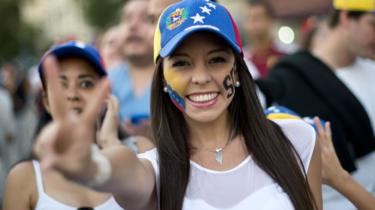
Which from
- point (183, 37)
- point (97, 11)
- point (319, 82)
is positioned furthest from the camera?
point (97, 11)

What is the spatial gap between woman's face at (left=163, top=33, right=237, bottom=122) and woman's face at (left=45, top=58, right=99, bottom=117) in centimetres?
97

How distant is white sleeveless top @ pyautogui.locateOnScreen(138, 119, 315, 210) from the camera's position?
10.3 feet

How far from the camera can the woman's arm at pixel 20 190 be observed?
151 inches

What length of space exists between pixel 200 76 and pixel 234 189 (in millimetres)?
487

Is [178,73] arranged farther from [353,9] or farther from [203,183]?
[353,9]

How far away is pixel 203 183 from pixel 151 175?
24 cm

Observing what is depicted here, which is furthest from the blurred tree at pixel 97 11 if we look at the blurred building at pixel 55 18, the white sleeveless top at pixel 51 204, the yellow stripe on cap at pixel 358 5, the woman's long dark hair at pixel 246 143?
the woman's long dark hair at pixel 246 143

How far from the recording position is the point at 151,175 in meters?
3.12

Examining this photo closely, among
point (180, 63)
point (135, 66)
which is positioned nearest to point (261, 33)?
point (135, 66)

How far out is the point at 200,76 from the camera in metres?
3.25

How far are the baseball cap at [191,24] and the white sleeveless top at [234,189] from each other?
472mm

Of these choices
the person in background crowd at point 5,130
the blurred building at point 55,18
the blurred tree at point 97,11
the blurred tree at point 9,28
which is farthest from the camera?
the blurred building at point 55,18

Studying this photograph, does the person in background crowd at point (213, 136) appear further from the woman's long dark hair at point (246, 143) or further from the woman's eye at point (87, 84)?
the woman's eye at point (87, 84)

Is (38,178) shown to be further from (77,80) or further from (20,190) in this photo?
(77,80)
